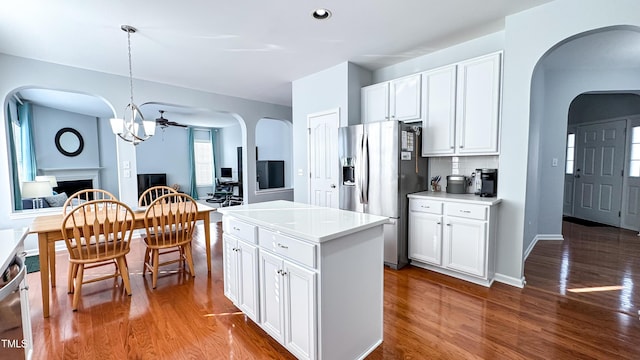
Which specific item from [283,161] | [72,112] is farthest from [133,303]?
[72,112]

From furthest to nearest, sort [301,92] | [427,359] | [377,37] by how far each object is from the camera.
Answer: [301,92]
[377,37]
[427,359]

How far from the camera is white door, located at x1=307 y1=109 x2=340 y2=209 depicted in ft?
13.4

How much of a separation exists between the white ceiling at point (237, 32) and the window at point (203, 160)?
5.70 meters

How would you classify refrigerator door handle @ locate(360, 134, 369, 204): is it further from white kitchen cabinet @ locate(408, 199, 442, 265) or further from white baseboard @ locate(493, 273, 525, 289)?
white baseboard @ locate(493, 273, 525, 289)

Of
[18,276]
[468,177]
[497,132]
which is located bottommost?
[18,276]

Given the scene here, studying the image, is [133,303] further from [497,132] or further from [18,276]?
[497,132]

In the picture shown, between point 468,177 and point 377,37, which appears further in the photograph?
point 468,177

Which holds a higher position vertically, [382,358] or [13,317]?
[13,317]

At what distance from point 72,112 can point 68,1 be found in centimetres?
602

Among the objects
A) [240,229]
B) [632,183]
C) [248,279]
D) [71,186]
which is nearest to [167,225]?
[240,229]

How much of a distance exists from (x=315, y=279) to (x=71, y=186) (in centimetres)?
802

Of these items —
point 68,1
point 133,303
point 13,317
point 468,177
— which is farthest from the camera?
point 468,177

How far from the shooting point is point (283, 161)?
8.22 m

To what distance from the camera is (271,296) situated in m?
1.86
